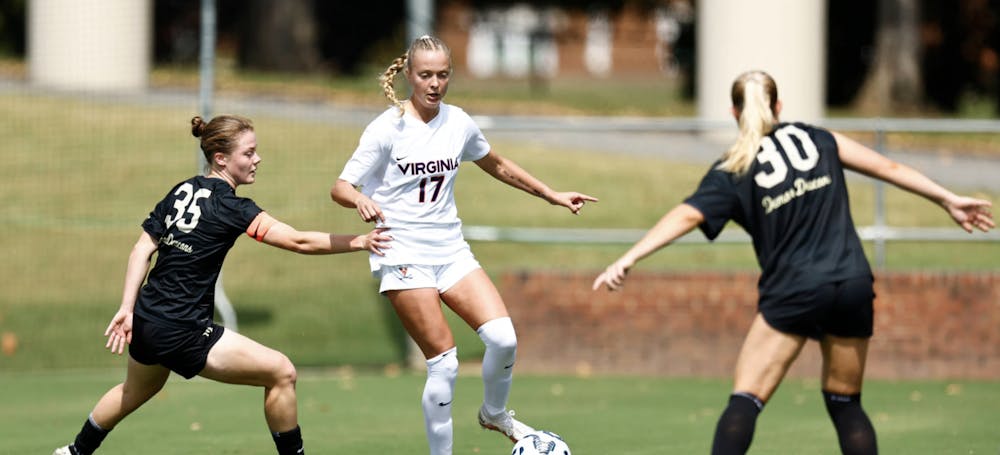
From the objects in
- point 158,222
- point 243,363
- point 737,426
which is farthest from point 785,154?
point 158,222

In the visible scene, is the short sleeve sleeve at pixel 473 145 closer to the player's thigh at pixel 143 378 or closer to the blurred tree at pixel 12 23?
the player's thigh at pixel 143 378

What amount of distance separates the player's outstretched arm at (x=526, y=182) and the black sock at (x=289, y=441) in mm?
1580

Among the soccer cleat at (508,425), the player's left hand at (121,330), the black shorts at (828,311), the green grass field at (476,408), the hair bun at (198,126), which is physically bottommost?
the green grass field at (476,408)

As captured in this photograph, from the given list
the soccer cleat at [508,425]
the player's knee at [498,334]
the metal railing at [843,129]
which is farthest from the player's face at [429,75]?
the metal railing at [843,129]

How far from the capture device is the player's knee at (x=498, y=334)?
746 cm

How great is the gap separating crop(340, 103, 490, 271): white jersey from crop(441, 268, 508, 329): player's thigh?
0.14 m

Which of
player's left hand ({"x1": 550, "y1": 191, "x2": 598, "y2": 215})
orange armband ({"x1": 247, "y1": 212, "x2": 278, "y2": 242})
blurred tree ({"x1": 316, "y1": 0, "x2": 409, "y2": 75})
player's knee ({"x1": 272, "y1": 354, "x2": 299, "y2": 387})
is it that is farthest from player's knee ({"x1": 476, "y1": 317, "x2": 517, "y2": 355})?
blurred tree ({"x1": 316, "y1": 0, "x2": 409, "y2": 75})

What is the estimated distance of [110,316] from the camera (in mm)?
14414

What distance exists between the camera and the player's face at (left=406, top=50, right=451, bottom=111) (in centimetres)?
724

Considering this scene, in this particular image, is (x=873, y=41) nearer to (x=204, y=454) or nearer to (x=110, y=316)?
(x=110, y=316)

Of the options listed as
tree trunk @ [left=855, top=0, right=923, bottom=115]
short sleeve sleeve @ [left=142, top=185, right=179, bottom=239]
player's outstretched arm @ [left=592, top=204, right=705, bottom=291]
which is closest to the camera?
player's outstretched arm @ [left=592, top=204, right=705, bottom=291]

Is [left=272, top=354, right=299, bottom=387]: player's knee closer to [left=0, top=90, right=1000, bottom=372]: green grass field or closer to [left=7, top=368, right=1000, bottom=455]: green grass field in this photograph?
[left=7, top=368, right=1000, bottom=455]: green grass field

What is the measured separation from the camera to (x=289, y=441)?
7.25 metres

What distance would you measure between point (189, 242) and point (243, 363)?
584 millimetres
